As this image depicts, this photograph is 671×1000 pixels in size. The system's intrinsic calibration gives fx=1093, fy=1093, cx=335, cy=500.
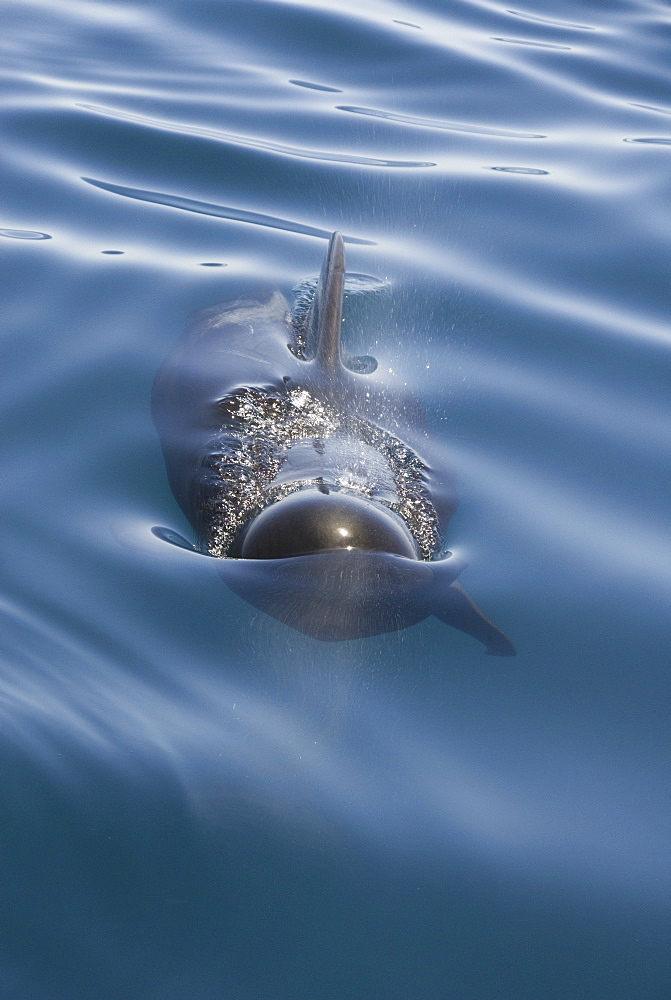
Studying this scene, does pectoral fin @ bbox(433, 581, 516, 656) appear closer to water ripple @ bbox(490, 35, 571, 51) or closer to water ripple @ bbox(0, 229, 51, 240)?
water ripple @ bbox(0, 229, 51, 240)

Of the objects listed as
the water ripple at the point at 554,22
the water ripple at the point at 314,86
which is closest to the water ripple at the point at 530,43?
the water ripple at the point at 554,22

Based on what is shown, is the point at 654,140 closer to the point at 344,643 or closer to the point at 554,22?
the point at 554,22

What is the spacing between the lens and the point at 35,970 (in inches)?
102

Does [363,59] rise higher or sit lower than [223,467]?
higher

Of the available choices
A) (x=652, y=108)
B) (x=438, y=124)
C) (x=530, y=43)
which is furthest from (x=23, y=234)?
(x=530, y=43)

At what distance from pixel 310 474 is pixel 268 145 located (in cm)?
558

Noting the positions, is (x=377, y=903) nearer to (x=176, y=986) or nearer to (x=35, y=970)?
(x=176, y=986)

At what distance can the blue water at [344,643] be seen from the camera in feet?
9.24

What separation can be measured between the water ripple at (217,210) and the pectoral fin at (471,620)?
4.44 metres

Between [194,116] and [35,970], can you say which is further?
[194,116]

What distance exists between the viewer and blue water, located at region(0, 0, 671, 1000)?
2.82 meters

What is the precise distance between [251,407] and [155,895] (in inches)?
102

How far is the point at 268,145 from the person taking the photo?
359 inches

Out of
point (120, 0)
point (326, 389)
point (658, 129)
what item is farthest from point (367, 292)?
point (120, 0)
